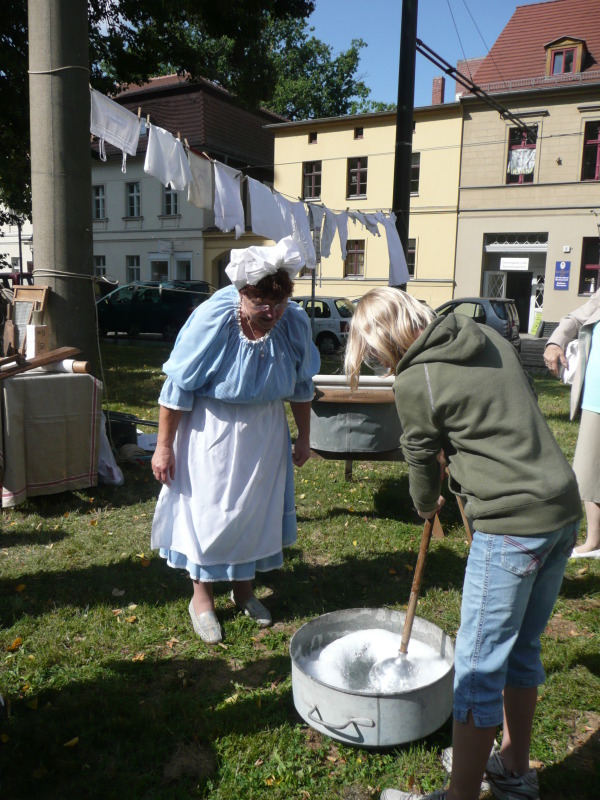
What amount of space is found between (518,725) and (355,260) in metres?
27.2

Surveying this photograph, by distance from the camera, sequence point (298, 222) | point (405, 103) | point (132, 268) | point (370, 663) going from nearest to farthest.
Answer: point (370, 663) → point (405, 103) → point (298, 222) → point (132, 268)

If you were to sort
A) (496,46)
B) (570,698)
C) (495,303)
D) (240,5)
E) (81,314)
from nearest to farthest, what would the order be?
(570,698)
(81,314)
(240,5)
(495,303)
(496,46)

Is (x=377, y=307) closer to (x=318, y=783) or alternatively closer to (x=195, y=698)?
(x=318, y=783)

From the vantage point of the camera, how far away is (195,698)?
8.75ft

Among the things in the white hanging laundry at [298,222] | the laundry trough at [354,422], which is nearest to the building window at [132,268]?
the white hanging laundry at [298,222]

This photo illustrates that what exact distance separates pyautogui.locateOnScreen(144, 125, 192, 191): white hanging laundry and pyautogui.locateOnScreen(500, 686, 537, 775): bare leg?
5.44m

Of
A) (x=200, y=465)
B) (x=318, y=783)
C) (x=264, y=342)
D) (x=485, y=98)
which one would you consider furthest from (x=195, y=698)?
(x=485, y=98)

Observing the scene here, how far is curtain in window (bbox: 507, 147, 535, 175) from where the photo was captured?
2466 centimetres

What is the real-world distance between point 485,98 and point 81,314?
333 inches

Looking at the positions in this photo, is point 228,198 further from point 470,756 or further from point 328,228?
point 470,756

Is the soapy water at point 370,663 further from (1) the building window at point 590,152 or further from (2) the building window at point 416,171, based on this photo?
(2) the building window at point 416,171

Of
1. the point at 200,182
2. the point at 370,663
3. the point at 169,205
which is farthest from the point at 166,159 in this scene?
the point at 169,205

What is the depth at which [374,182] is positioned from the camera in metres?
27.4

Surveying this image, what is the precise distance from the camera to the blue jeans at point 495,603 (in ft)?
5.67
